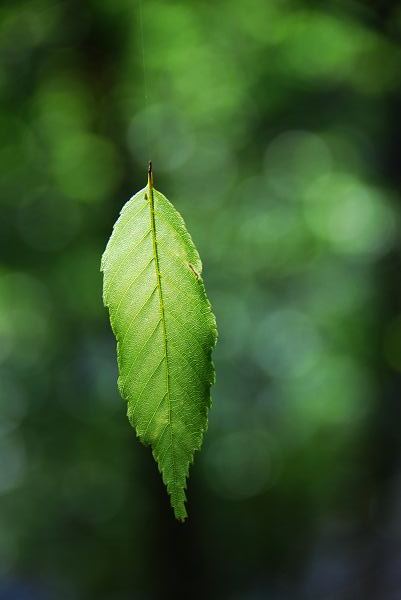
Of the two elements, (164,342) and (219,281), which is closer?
(164,342)

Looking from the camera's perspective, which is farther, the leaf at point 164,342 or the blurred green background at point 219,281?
the blurred green background at point 219,281

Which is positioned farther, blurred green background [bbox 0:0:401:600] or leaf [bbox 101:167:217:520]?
blurred green background [bbox 0:0:401:600]

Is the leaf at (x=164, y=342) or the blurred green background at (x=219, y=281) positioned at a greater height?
the leaf at (x=164, y=342)

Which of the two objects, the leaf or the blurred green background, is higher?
the leaf

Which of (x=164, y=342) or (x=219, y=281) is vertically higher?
(x=164, y=342)
